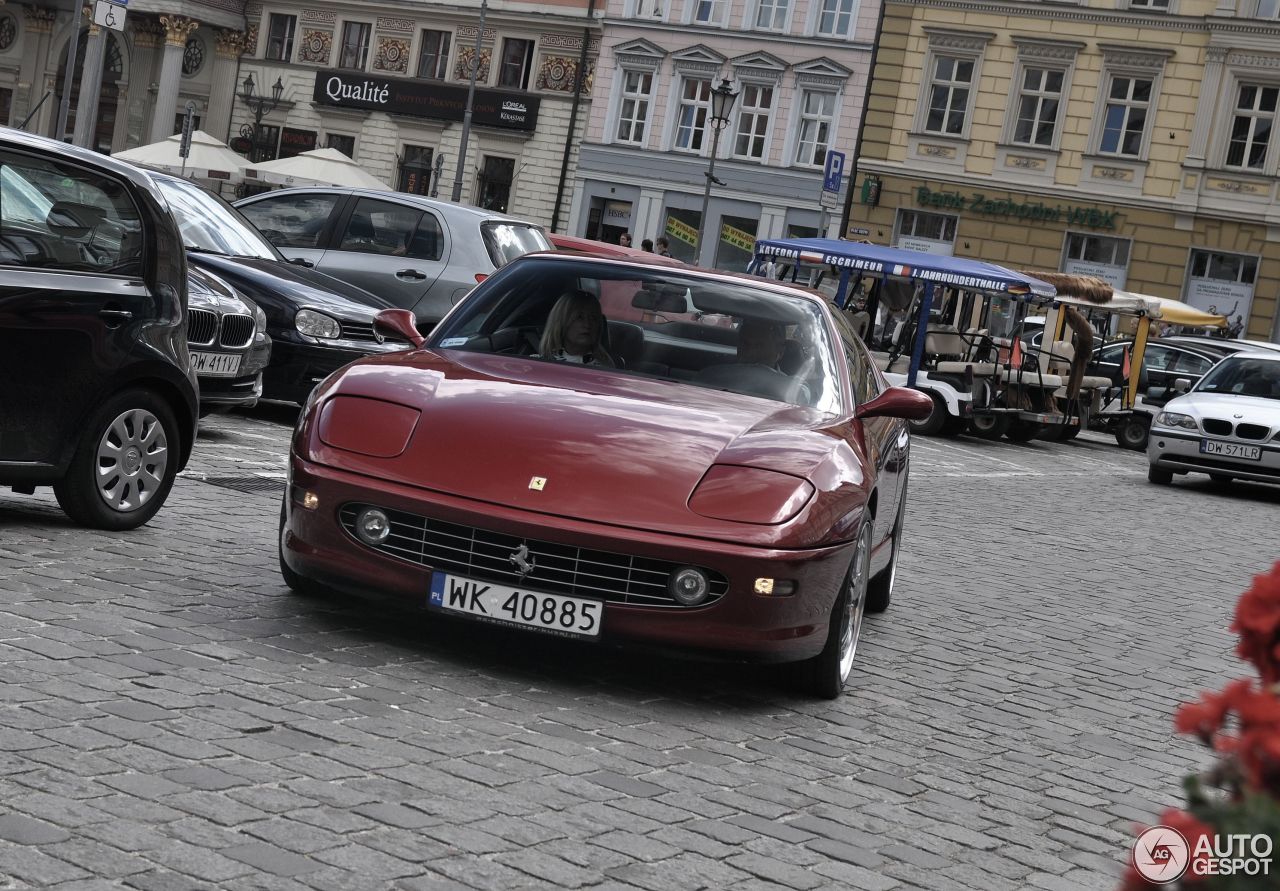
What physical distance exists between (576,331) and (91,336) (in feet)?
6.35

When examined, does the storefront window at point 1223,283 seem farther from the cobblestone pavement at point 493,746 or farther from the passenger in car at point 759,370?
the passenger in car at point 759,370

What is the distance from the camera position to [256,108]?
58906 mm

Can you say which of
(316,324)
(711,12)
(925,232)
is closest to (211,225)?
(316,324)

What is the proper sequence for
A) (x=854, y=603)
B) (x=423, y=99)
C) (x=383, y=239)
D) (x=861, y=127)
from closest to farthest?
(x=854, y=603)
(x=383, y=239)
(x=861, y=127)
(x=423, y=99)

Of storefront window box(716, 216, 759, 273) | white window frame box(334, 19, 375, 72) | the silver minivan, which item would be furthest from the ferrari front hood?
white window frame box(334, 19, 375, 72)

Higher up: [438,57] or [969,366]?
[438,57]

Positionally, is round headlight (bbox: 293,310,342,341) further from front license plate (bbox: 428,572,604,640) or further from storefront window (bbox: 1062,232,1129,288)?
storefront window (bbox: 1062,232,1129,288)

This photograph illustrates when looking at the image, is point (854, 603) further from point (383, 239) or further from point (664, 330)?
point (383, 239)

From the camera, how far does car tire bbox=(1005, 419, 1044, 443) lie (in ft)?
84.5

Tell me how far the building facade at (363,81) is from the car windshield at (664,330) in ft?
147

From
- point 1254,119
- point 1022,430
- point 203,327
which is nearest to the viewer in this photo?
point 203,327

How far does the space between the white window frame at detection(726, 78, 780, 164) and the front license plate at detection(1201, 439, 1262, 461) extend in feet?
103

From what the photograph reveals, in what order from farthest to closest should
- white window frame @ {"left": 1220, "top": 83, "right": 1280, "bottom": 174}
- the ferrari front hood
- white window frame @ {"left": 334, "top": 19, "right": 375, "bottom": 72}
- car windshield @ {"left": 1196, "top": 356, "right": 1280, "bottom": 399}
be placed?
white window frame @ {"left": 334, "top": 19, "right": 375, "bottom": 72}
white window frame @ {"left": 1220, "top": 83, "right": 1280, "bottom": 174}
car windshield @ {"left": 1196, "top": 356, "right": 1280, "bottom": 399}
the ferrari front hood

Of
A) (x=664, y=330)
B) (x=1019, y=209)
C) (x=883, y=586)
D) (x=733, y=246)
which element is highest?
(x=1019, y=209)
